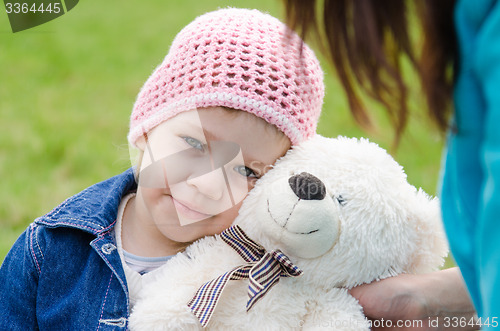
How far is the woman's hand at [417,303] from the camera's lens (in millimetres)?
1134

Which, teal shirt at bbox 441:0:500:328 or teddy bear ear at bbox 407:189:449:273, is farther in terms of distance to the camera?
teddy bear ear at bbox 407:189:449:273

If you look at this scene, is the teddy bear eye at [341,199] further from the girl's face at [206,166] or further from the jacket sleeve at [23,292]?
the jacket sleeve at [23,292]

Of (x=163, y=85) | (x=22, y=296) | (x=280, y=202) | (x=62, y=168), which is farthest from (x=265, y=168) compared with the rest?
(x=62, y=168)

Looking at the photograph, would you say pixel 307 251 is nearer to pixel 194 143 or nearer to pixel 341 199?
pixel 341 199

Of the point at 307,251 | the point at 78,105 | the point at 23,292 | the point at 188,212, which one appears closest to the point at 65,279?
the point at 23,292

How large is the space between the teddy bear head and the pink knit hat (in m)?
0.11

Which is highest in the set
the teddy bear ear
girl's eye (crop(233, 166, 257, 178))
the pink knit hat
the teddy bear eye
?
the pink knit hat

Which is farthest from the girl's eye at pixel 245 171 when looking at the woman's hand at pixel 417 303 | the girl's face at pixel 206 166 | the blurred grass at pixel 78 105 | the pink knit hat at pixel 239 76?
the blurred grass at pixel 78 105

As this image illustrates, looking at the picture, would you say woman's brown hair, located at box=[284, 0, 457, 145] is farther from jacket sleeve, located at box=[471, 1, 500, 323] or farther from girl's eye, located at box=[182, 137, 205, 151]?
girl's eye, located at box=[182, 137, 205, 151]

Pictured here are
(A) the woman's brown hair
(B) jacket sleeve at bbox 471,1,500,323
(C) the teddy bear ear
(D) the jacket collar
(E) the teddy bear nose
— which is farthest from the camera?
(D) the jacket collar

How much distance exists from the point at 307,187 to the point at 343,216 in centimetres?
9

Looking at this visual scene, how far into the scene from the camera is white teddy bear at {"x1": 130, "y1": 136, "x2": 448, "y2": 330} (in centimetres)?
110

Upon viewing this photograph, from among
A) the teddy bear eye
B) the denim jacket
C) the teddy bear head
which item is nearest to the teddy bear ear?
the teddy bear head

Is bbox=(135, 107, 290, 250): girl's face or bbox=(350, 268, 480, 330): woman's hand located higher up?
bbox=(135, 107, 290, 250): girl's face
